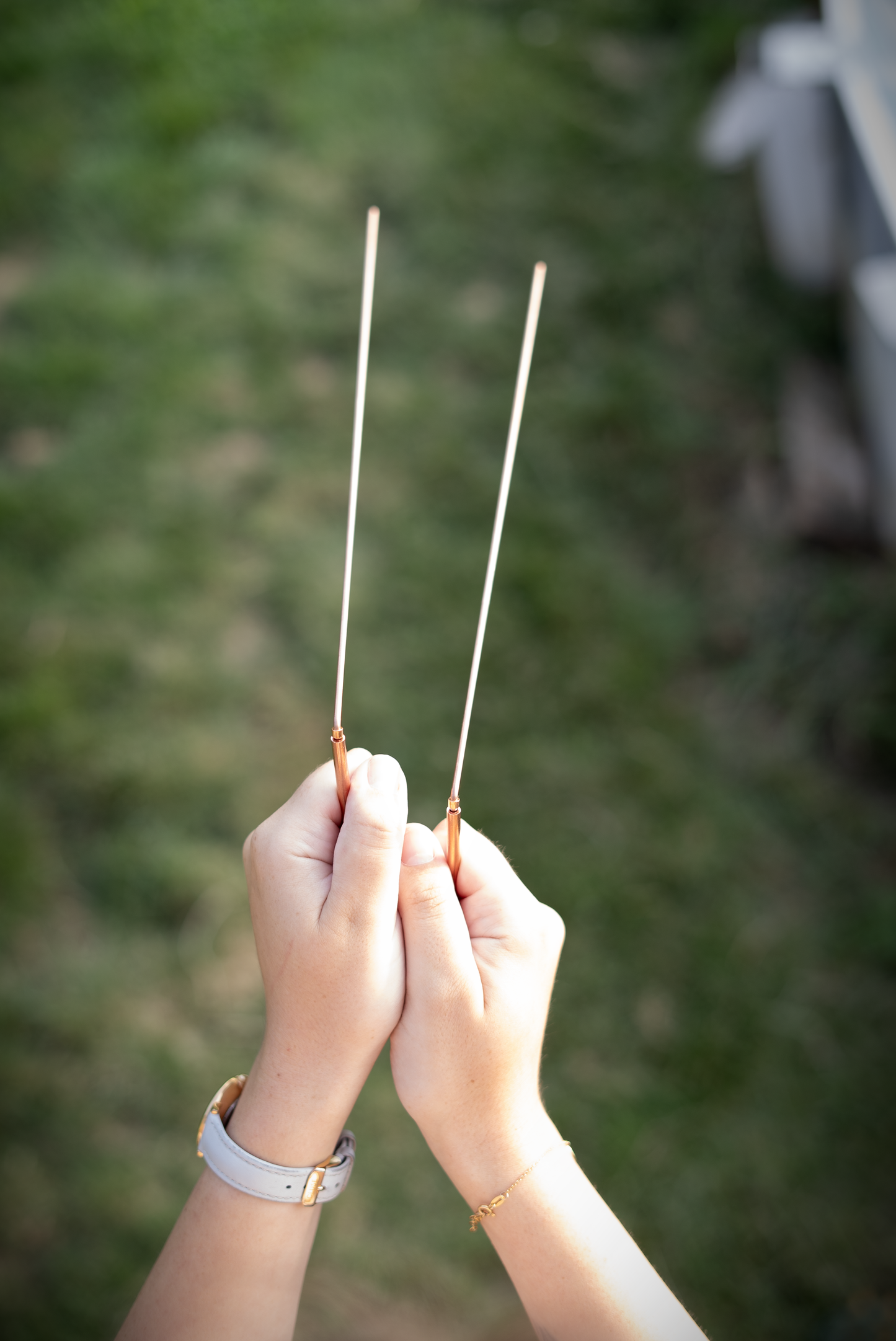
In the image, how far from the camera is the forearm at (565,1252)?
1.01 m

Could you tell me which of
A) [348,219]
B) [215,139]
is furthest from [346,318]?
[215,139]

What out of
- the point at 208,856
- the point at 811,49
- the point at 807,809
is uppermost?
the point at 811,49

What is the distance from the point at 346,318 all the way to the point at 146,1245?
8.27 feet

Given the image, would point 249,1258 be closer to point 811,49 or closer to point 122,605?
point 122,605

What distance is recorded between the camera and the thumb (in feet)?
3.51

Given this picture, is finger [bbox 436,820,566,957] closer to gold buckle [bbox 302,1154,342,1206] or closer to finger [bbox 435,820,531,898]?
finger [bbox 435,820,531,898]

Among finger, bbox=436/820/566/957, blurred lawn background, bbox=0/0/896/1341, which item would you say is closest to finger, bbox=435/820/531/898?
finger, bbox=436/820/566/957

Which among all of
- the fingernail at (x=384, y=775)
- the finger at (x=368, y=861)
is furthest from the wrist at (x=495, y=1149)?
the fingernail at (x=384, y=775)

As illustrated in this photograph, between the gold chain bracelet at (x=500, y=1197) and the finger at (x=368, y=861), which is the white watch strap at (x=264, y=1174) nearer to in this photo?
the gold chain bracelet at (x=500, y=1197)

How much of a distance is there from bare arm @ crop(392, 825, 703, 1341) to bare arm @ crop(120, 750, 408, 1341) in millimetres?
54

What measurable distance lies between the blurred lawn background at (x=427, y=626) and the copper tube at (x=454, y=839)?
1.09 m

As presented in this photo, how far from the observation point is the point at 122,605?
256 cm

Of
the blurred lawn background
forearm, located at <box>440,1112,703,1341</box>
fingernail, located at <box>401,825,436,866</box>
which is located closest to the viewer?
forearm, located at <box>440,1112,703,1341</box>

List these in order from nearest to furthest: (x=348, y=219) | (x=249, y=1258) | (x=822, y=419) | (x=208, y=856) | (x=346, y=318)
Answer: (x=249, y=1258) → (x=208, y=856) → (x=822, y=419) → (x=346, y=318) → (x=348, y=219)
